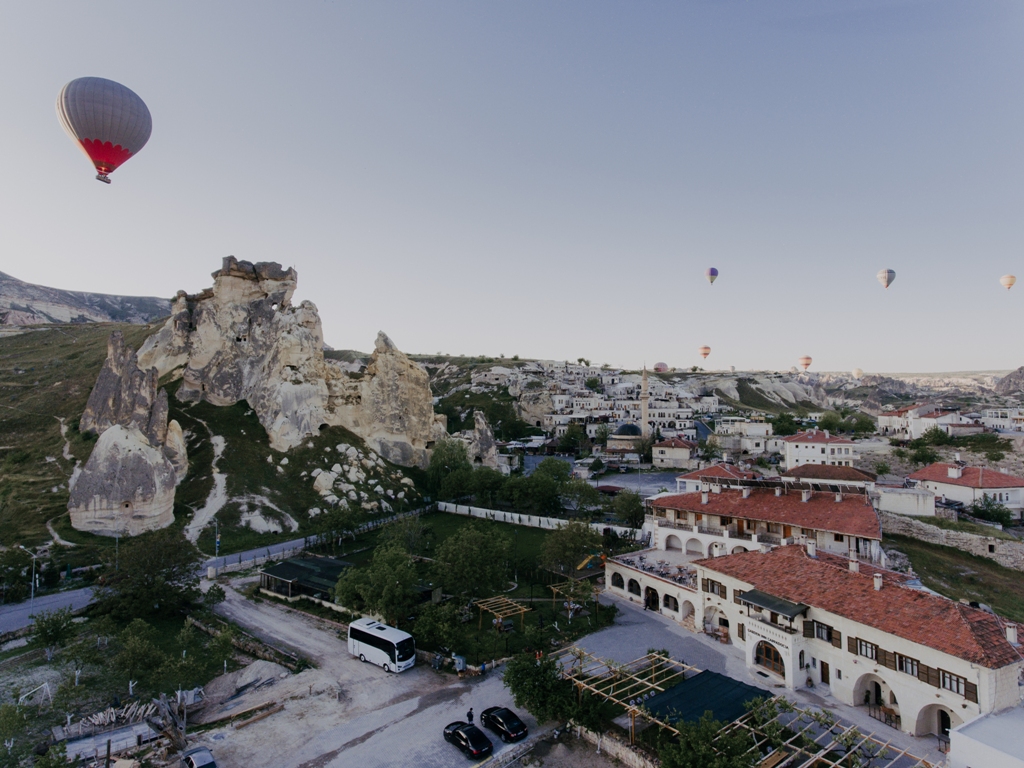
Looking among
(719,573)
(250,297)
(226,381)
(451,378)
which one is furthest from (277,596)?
(451,378)

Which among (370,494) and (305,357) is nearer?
(370,494)

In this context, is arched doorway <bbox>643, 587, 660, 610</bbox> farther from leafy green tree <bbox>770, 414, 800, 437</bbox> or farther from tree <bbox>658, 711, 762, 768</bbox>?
leafy green tree <bbox>770, 414, 800, 437</bbox>

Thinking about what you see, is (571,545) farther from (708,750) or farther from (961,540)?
(961,540)

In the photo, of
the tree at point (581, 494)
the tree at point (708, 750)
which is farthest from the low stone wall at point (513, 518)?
the tree at point (708, 750)

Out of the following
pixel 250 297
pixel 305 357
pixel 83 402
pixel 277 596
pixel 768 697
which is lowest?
pixel 277 596

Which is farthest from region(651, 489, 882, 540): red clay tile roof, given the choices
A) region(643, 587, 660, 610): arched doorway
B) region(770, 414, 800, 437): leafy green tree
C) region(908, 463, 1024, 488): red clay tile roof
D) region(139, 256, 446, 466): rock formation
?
region(770, 414, 800, 437): leafy green tree

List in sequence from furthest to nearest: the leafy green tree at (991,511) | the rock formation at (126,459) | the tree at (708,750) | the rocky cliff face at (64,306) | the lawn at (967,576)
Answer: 1. the rocky cliff face at (64,306)
2. the leafy green tree at (991,511)
3. the rock formation at (126,459)
4. the lawn at (967,576)
5. the tree at (708,750)

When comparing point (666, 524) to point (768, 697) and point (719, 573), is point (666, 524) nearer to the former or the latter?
point (719, 573)

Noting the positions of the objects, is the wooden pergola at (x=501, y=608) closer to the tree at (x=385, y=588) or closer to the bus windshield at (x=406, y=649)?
the tree at (x=385, y=588)
